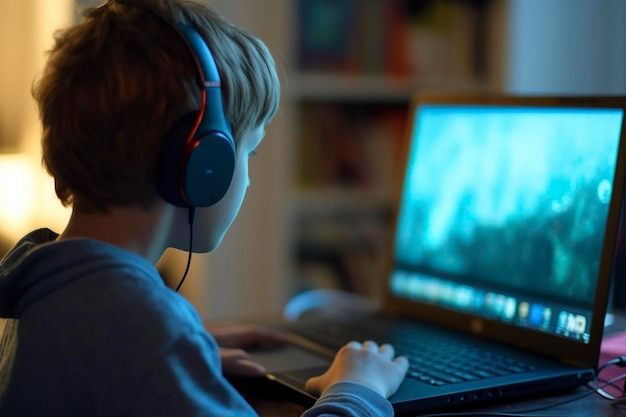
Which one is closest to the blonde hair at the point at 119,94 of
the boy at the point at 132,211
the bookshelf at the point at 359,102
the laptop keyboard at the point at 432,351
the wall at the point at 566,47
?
the boy at the point at 132,211

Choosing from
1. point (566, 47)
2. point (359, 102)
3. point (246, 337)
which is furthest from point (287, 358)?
point (566, 47)

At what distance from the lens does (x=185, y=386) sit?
2.10 ft

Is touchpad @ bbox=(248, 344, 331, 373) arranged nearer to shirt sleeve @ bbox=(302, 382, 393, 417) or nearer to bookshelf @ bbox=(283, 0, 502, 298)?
shirt sleeve @ bbox=(302, 382, 393, 417)

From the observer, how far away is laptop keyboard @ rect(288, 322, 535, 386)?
90 centimetres

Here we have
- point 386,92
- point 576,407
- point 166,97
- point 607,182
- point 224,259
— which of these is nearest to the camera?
point 166,97

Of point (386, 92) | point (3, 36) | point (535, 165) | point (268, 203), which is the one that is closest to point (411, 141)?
point (535, 165)

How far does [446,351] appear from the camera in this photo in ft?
3.30

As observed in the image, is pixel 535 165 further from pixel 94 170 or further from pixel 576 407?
pixel 94 170

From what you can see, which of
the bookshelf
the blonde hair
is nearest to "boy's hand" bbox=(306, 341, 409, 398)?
the blonde hair

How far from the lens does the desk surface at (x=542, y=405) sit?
2.71 feet

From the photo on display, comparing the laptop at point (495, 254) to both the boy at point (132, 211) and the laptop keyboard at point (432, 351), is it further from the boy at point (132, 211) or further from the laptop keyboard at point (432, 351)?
the boy at point (132, 211)

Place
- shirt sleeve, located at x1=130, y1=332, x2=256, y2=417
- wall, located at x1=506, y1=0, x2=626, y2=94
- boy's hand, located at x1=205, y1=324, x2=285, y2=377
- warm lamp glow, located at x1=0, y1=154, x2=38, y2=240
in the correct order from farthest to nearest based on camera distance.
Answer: wall, located at x1=506, y1=0, x2=626, y2=94 → warm lamp glow, located at x1=0, y1=154, x2=38, y2=240 → boy's hand, located at x1=205, y1=324, x2=285, y2=377 → shirt sleeve, located at x1=130, y1=332, x2=256, y2=417

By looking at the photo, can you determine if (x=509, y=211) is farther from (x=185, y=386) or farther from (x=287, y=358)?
(x=185, y=386)

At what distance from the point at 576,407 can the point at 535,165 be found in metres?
0.33
